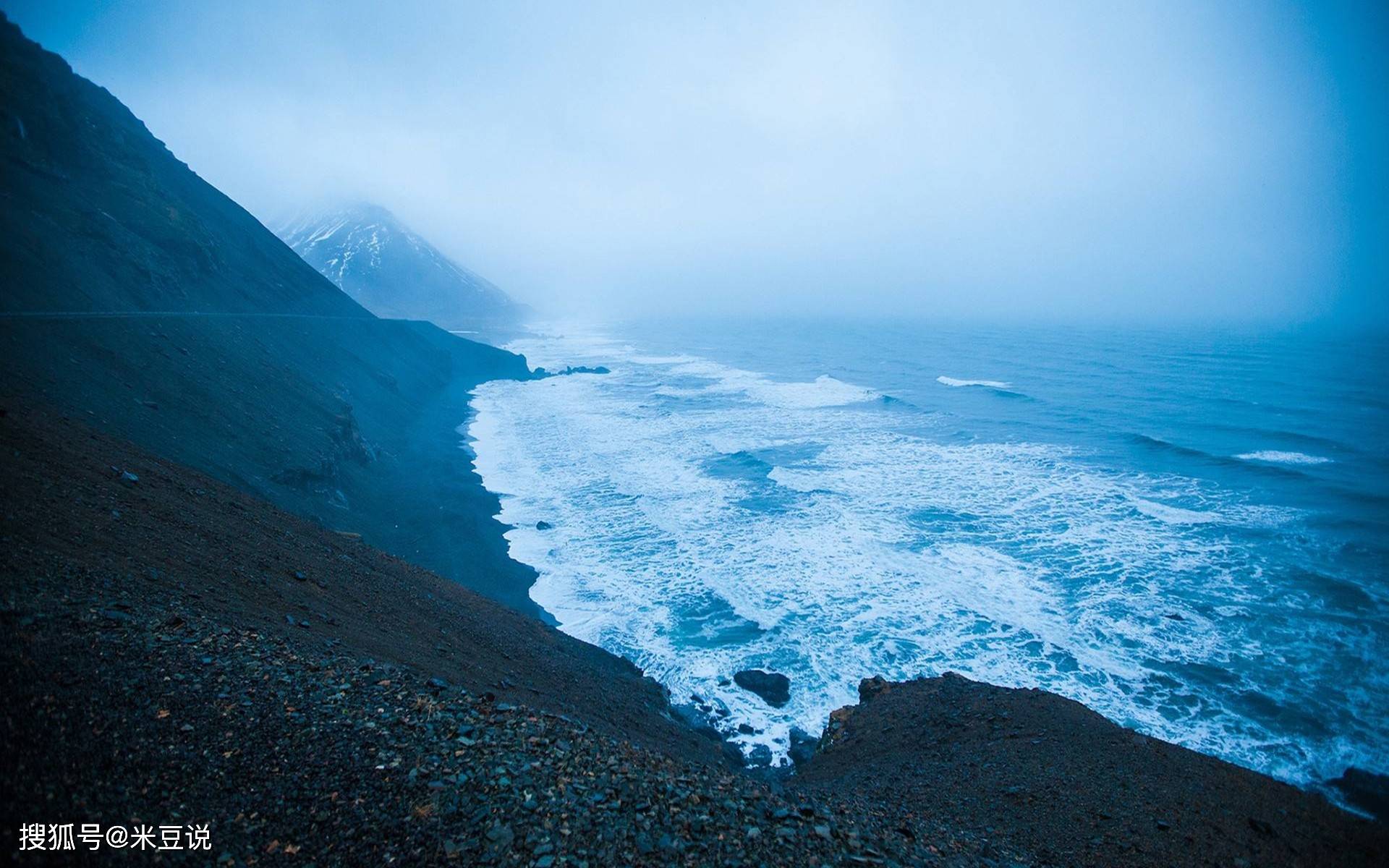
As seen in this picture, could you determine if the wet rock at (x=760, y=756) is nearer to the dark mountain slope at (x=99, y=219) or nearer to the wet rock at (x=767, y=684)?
the wet rock at (x=767, y=684)

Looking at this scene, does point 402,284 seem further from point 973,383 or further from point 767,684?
point 767,684

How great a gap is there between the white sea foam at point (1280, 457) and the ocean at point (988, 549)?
1.06 ft

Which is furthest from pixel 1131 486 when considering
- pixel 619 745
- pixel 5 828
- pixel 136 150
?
pixel 136 150

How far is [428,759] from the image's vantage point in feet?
19.3

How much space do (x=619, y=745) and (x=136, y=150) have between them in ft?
194

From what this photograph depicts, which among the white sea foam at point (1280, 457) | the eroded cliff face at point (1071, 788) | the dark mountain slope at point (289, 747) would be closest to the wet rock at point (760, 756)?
the eroded cliff face at point (1071, 788)

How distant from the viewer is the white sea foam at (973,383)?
62.9 m

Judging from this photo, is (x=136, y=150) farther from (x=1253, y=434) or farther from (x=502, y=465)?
(x=1253, y=434)

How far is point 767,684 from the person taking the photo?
16219 millimetres

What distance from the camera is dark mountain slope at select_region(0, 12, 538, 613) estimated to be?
19.2 metres

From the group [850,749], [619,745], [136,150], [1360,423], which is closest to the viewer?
[619,745]

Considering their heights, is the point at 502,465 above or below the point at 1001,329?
below

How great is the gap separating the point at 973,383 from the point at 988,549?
4783 centimetres

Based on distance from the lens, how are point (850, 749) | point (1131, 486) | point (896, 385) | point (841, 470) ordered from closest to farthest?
point (850, 749), point (1131, 486), point (841, 470), point (896, 385)
